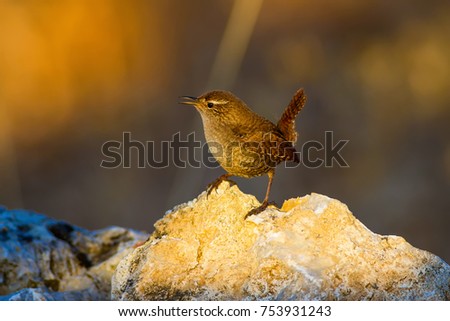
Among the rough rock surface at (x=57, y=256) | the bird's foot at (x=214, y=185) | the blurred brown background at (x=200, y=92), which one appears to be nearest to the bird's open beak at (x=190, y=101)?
the bird's foot at (x=214, y=185)

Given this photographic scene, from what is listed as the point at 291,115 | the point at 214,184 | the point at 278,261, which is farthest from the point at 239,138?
the point at 278,261

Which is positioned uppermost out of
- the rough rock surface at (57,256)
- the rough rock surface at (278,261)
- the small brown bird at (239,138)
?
the small brown bird at (239,138)

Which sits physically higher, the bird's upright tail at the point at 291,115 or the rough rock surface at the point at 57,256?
the bird's upright tail at the point at 291,115

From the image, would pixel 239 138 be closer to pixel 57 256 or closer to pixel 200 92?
pixel 57 256

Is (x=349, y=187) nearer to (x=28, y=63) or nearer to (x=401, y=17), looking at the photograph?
(x=401, y=17)

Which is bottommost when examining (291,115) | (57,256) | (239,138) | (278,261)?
(57,256)

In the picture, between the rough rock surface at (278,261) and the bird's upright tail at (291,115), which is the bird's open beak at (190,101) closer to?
the bird's upright tail at (291,115)

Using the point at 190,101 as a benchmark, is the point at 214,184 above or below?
below
